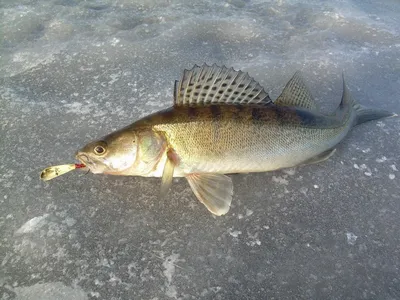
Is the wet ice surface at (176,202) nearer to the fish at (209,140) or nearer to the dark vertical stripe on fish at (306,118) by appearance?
the fish at (209,140)

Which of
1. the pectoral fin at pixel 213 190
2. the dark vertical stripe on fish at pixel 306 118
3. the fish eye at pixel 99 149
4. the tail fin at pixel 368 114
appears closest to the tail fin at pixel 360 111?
the tail fin at pixel 368 114

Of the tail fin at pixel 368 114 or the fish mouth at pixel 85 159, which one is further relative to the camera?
the tail fin at pixel 368 114

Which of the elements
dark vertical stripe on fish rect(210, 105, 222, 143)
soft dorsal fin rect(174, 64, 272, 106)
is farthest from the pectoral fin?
soft dorsal fin rect(174, 64, 272, 106)

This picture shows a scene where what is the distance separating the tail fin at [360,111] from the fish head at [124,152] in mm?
2110

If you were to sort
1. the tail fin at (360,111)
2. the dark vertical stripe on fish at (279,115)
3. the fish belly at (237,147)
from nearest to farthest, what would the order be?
the fish belly at (237,147), the dark vertical stripe on fish at (279,115), the tail fin at (360,111)

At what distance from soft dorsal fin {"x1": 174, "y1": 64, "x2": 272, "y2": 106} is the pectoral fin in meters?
0.66

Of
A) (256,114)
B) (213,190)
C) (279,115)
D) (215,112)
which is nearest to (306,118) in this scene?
(279,115)

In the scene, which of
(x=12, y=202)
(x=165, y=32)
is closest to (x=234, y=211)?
(x=12, y=202)

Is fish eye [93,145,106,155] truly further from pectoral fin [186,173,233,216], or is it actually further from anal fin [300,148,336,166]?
anal fin [300,148,336,166]

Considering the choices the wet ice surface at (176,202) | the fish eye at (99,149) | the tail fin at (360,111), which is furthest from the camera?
the tail fin at (360,111)

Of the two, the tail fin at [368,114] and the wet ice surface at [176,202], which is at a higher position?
the tail fin at [368,114]

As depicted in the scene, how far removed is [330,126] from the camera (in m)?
3.33

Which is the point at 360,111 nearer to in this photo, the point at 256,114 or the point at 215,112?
the point at 256,114

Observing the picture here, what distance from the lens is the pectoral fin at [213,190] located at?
278cm
